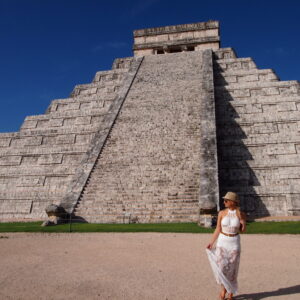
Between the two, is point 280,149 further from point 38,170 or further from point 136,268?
point 38,170

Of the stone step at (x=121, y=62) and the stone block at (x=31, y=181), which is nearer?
the stone block at (x=31, y=181)

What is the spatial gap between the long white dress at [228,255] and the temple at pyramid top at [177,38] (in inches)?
904

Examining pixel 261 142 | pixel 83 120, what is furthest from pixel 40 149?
pixel 261 142

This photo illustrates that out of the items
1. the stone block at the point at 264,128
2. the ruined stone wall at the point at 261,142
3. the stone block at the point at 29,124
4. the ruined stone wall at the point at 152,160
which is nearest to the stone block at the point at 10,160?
the stone block at the point at 29,124

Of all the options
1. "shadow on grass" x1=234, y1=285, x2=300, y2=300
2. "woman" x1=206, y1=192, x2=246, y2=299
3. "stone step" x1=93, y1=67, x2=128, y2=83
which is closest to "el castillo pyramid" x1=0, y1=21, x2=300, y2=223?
"stone step" x1=93, y1=67, x2=128, y2=83

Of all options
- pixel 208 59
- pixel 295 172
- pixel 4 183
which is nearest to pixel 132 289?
pixel 295 172

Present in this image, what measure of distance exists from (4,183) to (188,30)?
18894 mm

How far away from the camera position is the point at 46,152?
1526 cm

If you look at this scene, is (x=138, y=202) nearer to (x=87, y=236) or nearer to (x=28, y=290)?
(x=87, y=236)

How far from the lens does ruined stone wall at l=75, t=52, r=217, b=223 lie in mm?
Answer: 10164

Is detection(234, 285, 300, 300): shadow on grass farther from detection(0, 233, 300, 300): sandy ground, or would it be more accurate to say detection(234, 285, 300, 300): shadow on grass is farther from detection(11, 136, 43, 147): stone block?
detection(11, 136, 43, 147): stone block

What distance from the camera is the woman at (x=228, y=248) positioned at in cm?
355

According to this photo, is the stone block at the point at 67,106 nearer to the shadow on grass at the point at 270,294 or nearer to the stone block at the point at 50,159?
the stone block at the point at 50,159

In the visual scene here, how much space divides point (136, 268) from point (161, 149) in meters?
8.22
